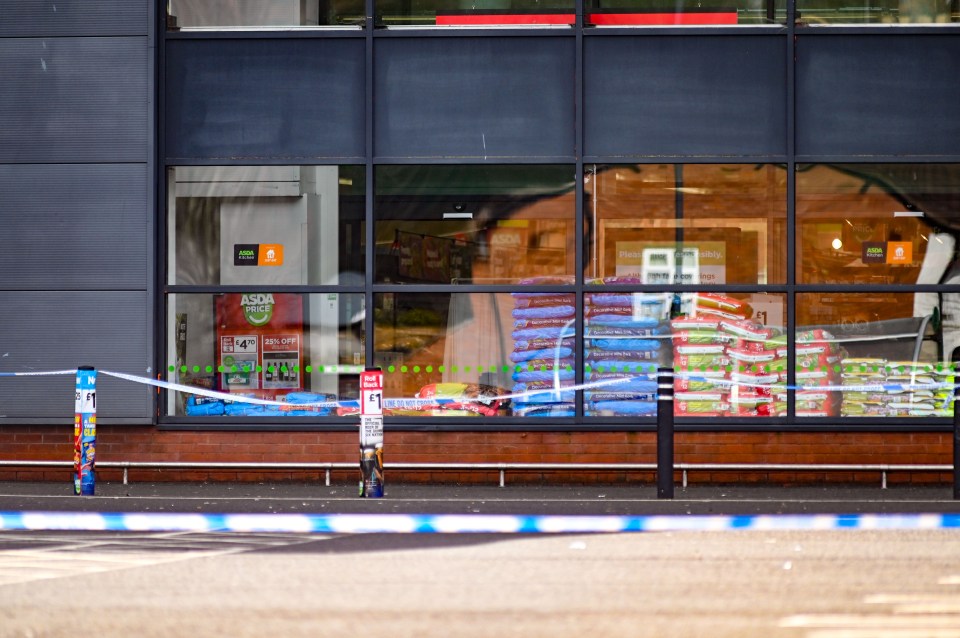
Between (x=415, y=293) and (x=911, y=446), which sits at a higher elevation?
(x=415, y=293)

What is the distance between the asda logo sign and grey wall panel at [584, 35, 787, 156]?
11.7ft

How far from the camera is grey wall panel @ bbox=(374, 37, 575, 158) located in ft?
46.9

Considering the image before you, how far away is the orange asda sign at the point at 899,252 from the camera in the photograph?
14.4 m

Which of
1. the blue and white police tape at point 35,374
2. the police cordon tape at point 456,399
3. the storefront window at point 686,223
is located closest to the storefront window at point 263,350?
the police cordon tape at point 456,399

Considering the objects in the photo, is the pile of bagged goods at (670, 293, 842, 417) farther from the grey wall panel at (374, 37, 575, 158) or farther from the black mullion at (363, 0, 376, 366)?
the black mullion at (363, 0, 376, 366)

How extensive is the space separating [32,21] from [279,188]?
2.96m

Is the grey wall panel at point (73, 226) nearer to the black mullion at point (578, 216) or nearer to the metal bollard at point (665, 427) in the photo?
the black mullion at point (578, 216)

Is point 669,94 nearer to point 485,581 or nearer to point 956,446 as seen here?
point 956,446

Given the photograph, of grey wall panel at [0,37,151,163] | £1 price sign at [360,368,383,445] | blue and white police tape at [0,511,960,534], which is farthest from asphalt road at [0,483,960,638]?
grey wall panel at [0,37,151,163]

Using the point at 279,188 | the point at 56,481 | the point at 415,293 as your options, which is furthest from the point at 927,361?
the point at 56,481

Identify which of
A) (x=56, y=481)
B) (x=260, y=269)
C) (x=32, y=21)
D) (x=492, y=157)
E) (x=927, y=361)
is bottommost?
(x=56, y=481)

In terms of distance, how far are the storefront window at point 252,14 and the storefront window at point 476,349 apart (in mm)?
2897

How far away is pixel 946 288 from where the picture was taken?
14.3m

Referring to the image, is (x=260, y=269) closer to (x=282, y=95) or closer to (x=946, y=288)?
(x=282, y=95)
